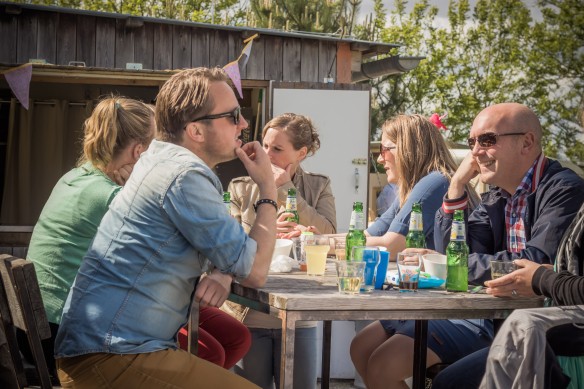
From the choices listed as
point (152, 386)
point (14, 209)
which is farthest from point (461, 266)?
point (14, 209)

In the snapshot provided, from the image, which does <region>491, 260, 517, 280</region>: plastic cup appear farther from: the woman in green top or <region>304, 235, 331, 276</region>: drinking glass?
the woman in green top

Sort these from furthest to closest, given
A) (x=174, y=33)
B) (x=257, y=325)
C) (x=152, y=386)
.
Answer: (x=174, y=33) → (x=257, y=325) → (x=152, y=386)

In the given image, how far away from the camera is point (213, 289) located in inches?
112

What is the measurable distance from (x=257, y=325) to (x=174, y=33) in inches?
343

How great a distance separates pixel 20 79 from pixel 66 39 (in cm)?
154

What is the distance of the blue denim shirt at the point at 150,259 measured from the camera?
2.55 m

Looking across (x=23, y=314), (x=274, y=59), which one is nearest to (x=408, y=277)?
(x=23, y=314)

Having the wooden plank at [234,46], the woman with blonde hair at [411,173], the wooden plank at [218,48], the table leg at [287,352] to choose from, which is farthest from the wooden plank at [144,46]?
the table leg at [287,352]

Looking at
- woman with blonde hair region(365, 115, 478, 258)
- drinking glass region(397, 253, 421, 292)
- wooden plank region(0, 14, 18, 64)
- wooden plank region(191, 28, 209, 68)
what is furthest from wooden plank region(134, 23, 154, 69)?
drinking glass region(397, 253, 421, 292)

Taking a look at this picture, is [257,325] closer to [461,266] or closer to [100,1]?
[461,266]

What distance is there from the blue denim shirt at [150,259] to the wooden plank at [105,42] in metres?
9.65

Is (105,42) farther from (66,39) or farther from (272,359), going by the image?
(272,359)

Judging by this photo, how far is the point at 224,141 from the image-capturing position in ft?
9.91

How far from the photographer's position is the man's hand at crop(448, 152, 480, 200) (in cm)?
380
